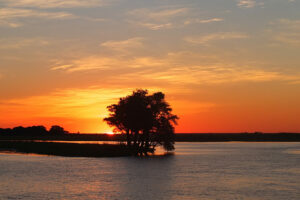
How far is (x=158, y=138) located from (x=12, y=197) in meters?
57.0

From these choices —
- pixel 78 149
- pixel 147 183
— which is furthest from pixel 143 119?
pixel 147 183

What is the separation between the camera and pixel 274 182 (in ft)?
157

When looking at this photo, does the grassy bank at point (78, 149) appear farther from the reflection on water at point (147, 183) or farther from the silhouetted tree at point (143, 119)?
the reflection on water at point (147, 183)

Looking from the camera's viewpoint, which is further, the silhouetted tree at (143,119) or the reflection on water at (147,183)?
the silhouetted tree at (143,119)

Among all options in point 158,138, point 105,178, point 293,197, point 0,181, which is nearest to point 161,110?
point 158,138

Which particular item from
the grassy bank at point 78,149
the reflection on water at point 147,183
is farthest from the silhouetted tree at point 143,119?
the reflection on water at point 147,183

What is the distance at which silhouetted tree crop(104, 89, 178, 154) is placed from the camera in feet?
295

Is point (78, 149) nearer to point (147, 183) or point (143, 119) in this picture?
point (143, 119)

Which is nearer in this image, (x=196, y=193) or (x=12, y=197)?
(x=12, y=197)

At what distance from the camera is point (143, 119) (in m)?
89.6

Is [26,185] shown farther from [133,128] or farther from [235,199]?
[133,128]

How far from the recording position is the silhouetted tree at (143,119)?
295 ft

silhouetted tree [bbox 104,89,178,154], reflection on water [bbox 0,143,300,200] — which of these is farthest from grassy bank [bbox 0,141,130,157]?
reflection on water [bbox 0,143,300,200]

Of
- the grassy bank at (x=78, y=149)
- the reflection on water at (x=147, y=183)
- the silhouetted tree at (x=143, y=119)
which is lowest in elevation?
the reflection on water at (x=147, y=183)
